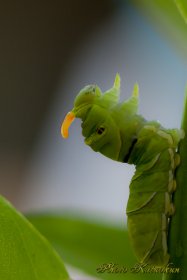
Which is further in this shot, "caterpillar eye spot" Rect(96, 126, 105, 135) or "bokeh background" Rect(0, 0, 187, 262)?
"bokeh background" Rect(0, 0, 187, 262)

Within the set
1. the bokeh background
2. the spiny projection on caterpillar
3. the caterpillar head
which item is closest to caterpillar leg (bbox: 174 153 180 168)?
the spiny projection on caterpillar

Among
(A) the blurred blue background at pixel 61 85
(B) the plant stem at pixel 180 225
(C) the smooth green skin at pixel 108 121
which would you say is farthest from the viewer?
(A) the blurred blue background at pixel 61 85

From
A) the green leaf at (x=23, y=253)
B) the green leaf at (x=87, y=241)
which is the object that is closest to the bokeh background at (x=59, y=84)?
the green leaf at (x=87, y=241)

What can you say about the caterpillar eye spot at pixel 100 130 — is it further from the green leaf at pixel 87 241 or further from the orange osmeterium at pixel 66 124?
the green leaf at pixel 87 241

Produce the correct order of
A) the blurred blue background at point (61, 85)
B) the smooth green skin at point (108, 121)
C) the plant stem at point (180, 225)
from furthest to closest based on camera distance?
1. the blurred blue background at point (61, 85)
2. the smooth green skin at point (108, 121)
3. the plant stem at point (180, 225)

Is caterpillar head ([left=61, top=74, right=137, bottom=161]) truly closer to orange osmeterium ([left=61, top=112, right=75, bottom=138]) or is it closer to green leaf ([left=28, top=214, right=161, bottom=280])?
orange osmeterium ([left=61, top=112, right=75, bottom=138])
